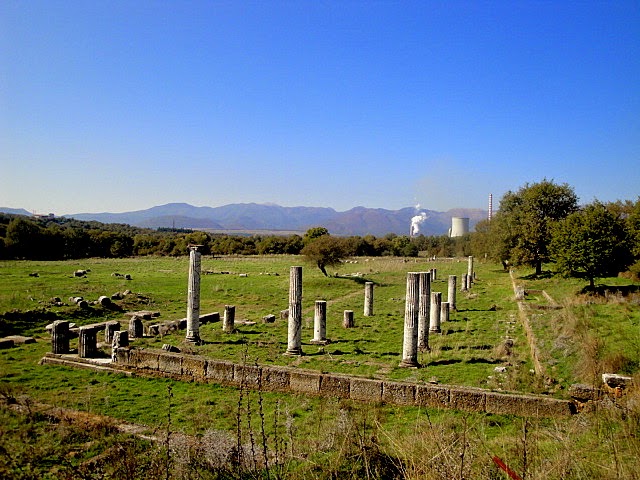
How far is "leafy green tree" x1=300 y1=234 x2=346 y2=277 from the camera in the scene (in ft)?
139

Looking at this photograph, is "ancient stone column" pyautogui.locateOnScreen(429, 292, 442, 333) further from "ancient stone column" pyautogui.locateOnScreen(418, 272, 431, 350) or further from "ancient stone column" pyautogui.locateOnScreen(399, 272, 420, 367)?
"ancient stone column" pyautogui.locateOnScreen(399, 272, 420, 367)

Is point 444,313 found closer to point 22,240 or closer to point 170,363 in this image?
point 170,363

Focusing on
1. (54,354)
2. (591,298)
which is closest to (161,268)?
(54,354)

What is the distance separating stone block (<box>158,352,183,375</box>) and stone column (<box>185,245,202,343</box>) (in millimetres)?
4635

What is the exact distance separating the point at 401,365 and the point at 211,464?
9799mm

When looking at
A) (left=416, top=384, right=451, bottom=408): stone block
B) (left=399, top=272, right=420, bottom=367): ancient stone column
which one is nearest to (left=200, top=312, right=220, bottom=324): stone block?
(left=399, top=272, right=420, bottom=367): ancient stone column

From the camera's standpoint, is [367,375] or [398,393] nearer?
[398,393]

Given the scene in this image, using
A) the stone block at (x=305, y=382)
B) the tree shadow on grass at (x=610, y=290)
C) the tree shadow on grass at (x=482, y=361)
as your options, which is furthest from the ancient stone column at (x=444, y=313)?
the stone block at (x=305, y=382)

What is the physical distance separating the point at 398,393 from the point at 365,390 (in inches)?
32.3

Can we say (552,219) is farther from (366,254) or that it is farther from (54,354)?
(366,254)

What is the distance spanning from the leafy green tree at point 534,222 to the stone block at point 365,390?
32227 millimetres

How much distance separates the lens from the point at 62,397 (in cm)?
1168

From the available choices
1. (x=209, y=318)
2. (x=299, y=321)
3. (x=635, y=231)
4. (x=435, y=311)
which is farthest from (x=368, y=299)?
(x=635, y=231)

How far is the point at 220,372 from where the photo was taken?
43.2ft
